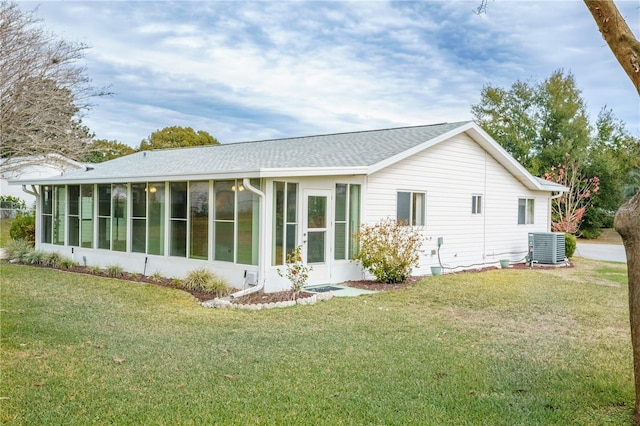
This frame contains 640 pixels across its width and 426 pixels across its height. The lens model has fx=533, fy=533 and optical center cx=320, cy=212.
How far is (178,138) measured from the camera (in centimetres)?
4144

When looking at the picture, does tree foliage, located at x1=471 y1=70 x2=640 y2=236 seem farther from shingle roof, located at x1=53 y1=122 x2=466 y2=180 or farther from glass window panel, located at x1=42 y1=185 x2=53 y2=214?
glass window panel, located at x1=42 y1=185 x2=53 y2=214

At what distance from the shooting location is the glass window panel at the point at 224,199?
35.9ft

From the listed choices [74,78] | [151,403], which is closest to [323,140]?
[74,78]

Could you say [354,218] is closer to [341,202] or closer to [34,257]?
[341,202]

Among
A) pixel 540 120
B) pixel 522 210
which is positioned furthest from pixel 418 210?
pixel 540 120

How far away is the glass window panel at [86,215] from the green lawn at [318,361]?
5.00 metres

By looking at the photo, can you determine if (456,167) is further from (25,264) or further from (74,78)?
(25,264)

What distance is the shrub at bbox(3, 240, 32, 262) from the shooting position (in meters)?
15.7

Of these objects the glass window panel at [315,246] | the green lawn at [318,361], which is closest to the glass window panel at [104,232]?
the green lawn at [318,361]

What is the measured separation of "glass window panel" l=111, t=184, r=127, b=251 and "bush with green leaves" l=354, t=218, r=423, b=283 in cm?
614

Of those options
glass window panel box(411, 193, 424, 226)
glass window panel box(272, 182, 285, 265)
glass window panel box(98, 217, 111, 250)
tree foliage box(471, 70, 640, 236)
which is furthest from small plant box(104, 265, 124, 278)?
tree foliage box(471, 70, 640, 236)

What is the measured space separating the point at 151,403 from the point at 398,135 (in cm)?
1179

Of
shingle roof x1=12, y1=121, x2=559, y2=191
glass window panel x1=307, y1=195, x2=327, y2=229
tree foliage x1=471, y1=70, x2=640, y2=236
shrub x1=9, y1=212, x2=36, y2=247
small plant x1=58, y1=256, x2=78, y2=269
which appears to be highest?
tree foliage x1=471, y1=70, x2=640, y2=236

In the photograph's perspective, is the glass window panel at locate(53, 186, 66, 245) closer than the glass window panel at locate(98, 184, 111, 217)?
No
